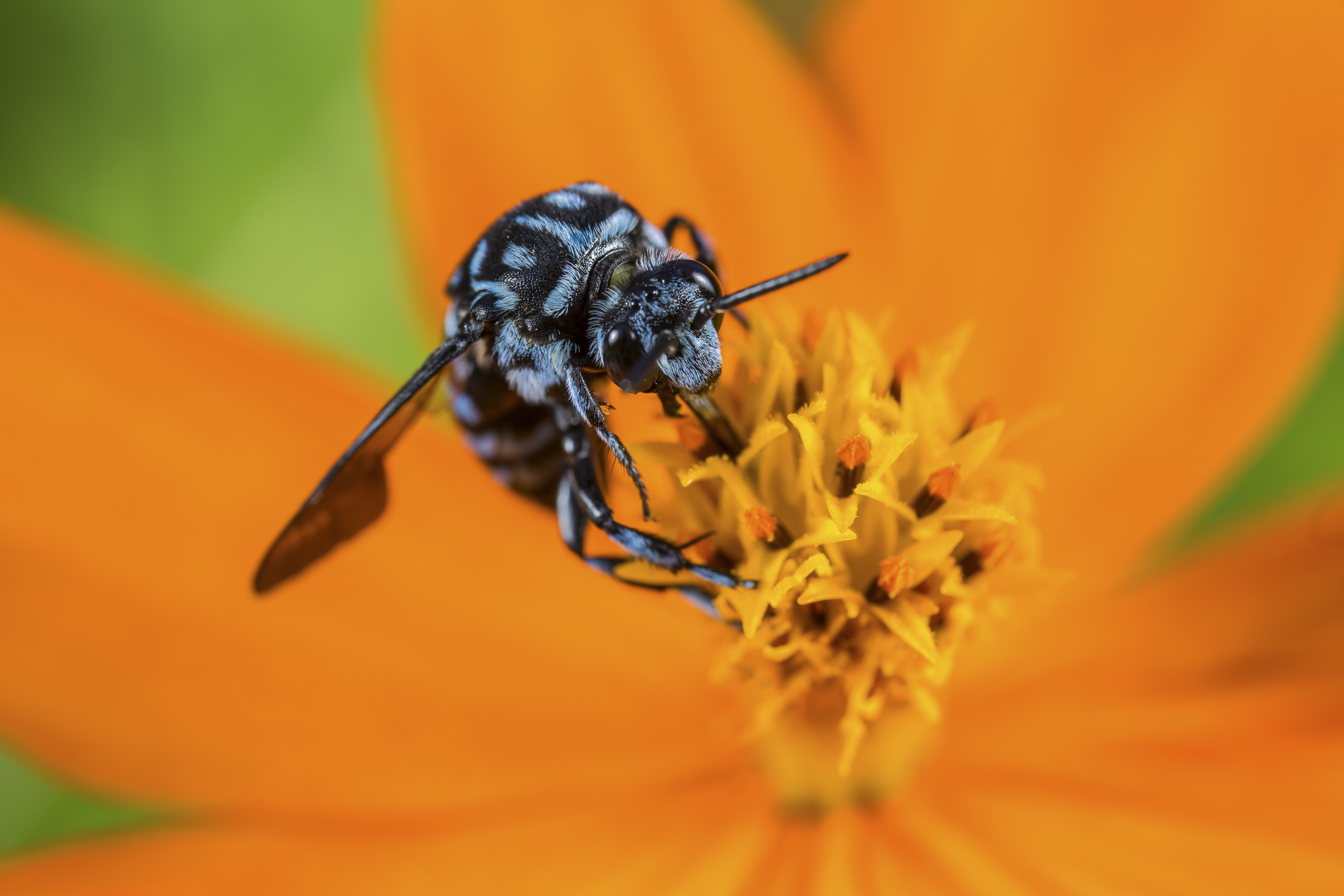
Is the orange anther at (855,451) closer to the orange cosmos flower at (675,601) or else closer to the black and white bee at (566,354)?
the black and white bee at (566,354)

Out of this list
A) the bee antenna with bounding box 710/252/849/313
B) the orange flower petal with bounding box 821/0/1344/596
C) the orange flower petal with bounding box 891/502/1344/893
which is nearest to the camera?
the bee antenna with bounding box 710/252/849/313

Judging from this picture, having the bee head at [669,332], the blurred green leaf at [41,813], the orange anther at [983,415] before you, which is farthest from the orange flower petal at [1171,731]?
the blurred green leaf at [41,813]

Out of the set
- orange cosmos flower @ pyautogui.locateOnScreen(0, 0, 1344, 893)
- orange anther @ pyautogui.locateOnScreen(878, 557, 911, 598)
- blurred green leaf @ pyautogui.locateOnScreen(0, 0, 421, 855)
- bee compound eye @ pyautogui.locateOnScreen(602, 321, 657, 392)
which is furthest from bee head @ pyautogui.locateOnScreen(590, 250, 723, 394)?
blurred green leaf @ pyautogui.locateOnScreen(0, 0, 421, 855)

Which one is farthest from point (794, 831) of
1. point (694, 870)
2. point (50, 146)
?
point (50, 146)

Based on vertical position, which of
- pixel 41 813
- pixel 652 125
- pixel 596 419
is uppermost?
pixel 652 125

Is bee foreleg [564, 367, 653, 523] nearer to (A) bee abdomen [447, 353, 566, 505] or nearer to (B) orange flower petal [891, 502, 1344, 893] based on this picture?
(A) bee abdomen [447, 353, 566, 505]

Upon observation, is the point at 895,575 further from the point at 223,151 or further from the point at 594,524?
the point at 223,151

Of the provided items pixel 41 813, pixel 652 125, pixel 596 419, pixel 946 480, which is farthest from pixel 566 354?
pixel 41 813
